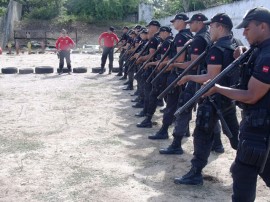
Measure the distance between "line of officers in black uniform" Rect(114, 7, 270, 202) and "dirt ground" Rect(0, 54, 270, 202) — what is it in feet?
0.98

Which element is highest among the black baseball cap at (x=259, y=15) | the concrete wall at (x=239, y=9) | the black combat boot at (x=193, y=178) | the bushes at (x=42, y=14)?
the bushes at (x=42, y=14)

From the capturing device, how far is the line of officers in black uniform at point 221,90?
108 inches

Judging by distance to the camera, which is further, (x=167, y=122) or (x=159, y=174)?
(x=167, y=122)

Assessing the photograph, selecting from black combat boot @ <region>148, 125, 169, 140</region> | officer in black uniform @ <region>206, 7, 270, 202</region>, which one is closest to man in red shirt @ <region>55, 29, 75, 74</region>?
black combat boot @ <region>148, 125, 169, 140</region>

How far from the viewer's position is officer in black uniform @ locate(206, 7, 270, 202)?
8.78ft

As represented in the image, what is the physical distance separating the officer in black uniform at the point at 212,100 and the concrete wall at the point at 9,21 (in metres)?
30.6

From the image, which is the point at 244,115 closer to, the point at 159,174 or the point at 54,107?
the point at 159,174

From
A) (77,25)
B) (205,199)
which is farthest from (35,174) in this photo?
(77,25)

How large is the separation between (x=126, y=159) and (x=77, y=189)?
3.90ft

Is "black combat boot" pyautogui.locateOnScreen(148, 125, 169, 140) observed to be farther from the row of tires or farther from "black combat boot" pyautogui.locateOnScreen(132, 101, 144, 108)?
the row of tires

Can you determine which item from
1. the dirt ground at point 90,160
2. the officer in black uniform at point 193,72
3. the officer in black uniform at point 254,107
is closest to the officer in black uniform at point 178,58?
the officer in black uniform at point 193,72

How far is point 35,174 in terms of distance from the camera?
450 cm

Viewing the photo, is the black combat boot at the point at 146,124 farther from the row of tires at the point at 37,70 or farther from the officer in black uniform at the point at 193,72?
the row of tires at the point at 37,70

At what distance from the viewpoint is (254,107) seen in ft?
9.16
